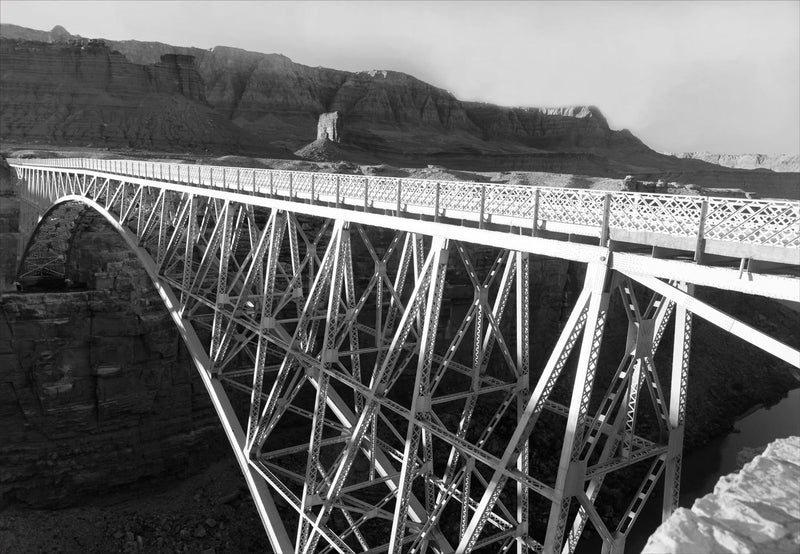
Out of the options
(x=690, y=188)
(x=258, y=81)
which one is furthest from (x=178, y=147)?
(x=690, y=188)

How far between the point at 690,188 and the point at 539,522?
2468cm

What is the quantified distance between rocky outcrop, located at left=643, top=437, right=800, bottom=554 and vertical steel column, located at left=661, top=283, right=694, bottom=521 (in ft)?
6.40

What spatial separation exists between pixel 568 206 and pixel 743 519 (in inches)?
164

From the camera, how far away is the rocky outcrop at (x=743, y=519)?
3.72 meters

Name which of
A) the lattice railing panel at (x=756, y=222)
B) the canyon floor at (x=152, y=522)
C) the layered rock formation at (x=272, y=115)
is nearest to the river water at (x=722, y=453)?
the canyon floor at (x=152, y=522)

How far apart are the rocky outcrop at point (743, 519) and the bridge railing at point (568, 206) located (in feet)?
6.52

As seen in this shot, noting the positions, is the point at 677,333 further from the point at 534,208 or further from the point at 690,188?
the point at 690,188

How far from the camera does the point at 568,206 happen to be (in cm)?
730

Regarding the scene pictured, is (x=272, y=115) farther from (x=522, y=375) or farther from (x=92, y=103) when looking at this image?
(x=522, y=375)

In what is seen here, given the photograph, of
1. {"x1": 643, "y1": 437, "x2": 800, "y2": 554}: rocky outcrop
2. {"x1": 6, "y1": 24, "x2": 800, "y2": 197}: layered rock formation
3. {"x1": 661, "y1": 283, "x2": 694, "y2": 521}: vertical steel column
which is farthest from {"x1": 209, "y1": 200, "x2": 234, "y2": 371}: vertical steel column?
{"x1": 6, "y1": 24, "x2": 800, "y2": 197}: layered rock formation

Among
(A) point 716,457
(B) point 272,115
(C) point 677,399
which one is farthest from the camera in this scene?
(B) point 272,115

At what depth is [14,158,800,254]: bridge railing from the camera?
5414 mm

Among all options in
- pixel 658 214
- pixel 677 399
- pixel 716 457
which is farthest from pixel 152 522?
pixel 716 457

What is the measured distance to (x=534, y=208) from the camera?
24.8 feet
